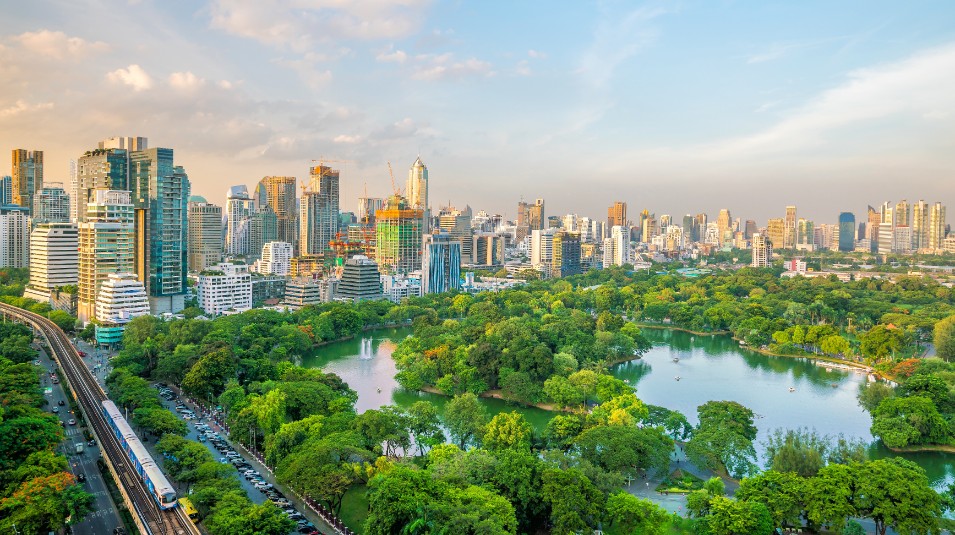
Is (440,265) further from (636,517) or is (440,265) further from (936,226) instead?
(936,226)

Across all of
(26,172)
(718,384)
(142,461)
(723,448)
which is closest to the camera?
(142,461)

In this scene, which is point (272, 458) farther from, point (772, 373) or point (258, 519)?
point (772, 373)

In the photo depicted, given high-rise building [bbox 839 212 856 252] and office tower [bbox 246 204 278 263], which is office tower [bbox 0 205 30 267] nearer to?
office tower [bbox 246 204 278 263]

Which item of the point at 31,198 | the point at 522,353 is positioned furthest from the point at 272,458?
the point at 31,198

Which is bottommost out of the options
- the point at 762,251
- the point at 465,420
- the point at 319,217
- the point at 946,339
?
the point at 465,420

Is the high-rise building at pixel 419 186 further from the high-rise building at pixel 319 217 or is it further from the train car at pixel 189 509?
the train car at pixel 189 509

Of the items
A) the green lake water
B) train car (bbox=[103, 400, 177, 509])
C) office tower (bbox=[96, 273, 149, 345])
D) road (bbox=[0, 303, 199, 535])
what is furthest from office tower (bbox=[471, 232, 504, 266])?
train car (bbox=[103, 400, 177, 509])

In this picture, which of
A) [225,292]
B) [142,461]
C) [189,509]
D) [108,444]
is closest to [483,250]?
[225,292]
